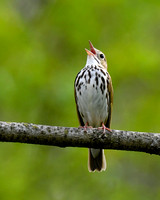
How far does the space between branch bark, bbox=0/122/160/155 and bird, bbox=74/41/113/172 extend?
1684 mm

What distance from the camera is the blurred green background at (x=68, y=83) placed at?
707cm

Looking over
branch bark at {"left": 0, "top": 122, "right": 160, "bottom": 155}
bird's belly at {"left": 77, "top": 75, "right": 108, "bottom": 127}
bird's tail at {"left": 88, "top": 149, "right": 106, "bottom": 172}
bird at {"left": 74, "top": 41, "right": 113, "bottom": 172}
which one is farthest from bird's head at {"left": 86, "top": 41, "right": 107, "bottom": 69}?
branch bark at {"left": 0, "top": 122, "right": 160, "bottom": 155}

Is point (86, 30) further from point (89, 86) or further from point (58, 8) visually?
point (89, 86)

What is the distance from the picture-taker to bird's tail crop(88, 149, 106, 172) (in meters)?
7.12

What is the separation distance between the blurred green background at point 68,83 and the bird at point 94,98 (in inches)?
7.7

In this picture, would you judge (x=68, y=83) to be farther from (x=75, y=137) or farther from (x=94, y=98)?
(x=75, y=137)

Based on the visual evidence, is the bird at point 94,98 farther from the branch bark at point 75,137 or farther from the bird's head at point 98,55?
Answer: the branch bark at point 75,137

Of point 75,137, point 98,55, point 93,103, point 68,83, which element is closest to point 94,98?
point 93,103

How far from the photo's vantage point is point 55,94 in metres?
7.18

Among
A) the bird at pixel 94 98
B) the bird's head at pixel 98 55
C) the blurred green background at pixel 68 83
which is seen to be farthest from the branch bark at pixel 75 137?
the bird's head at pixel 98 55

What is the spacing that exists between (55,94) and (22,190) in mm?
1637

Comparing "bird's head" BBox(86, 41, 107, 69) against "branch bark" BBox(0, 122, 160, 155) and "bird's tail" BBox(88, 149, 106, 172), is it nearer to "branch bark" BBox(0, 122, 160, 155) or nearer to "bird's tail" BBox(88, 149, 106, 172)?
"bird's tail" BBox(88, 149, 106, 172)

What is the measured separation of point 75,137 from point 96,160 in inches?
97.0

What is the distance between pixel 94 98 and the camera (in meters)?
6.83
